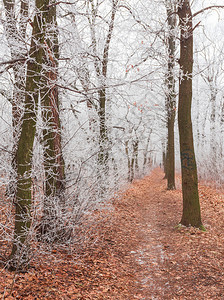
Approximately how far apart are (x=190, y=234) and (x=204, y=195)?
221 inches

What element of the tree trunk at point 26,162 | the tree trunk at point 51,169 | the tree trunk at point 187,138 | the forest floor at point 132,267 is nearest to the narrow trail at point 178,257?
the forest floor at point 132,267

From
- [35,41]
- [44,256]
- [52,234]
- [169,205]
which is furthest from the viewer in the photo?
[169,205]

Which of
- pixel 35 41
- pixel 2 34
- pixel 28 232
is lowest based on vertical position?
pixel 28 232

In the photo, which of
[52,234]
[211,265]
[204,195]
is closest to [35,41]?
[52,234]

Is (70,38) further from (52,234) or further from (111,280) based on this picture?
(111,280)

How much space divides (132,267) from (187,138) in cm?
367

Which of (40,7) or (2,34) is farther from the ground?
(40,7)

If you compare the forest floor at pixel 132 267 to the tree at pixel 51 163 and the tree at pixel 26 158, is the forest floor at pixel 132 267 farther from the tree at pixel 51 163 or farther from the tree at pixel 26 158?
the tree at pixel 51 163

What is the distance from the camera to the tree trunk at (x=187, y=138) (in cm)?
708

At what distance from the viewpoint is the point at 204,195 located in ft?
39.0

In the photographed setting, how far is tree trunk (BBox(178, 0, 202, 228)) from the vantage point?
23.2ft

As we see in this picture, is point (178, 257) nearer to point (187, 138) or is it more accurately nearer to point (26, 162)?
point (187, 138)

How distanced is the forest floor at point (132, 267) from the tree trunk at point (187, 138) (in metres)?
0.48

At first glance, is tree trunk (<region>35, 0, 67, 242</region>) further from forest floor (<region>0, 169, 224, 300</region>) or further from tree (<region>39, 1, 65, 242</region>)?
forest floor (<region>0, 169, 224, 300</region>)
